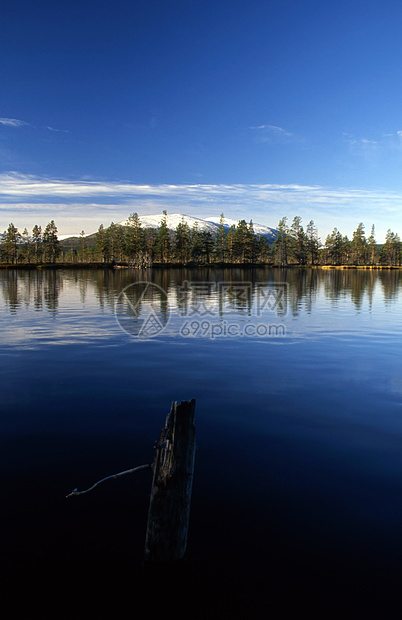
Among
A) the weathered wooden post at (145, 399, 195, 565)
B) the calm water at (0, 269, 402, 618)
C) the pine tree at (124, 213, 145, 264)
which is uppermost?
the pine tree at (124, 213, 145, 264)

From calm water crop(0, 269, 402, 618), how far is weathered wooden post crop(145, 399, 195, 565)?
418 mm

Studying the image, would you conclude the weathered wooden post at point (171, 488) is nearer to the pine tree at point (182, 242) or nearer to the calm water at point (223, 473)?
the calm water at point (223, 473)

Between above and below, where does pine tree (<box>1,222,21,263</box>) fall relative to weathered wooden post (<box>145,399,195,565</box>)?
above

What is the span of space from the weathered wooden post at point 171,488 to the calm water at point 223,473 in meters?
0.42

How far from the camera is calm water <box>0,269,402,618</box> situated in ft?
17.3

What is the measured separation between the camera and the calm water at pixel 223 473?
5262 mm

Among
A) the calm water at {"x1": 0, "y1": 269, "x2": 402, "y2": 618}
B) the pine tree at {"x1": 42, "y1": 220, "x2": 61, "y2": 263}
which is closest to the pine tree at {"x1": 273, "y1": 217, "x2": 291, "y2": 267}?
the pine tree at {"x1": 42, "y1": 220, "x2": 61, "y2": 263}

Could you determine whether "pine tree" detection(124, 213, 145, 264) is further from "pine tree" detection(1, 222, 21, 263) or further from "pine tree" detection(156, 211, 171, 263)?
"pine tree" detection(1, 222, 21, 263)

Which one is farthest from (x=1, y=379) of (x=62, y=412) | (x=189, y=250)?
(x=189, y=250)

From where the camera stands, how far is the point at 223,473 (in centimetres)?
782

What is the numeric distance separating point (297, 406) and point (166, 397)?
3.95 meters

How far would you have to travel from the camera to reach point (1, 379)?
1390cm

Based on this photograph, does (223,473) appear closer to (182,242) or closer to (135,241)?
(135,241)

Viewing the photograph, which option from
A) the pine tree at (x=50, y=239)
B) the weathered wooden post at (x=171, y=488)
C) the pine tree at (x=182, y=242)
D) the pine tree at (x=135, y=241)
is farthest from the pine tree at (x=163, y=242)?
the weathered wooden post at (x=171, y=488)
